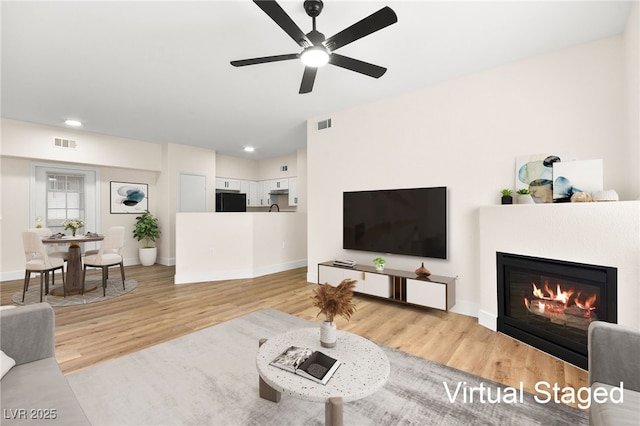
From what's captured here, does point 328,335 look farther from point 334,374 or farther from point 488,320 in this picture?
point 488,320

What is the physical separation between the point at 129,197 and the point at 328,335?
6.39 meters

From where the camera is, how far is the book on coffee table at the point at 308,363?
1409 millimetres

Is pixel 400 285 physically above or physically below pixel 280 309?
above

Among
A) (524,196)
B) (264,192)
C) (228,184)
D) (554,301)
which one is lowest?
(554,301)

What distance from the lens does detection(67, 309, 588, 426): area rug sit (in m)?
1.67

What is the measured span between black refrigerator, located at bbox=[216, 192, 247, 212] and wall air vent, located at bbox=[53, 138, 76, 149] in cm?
273

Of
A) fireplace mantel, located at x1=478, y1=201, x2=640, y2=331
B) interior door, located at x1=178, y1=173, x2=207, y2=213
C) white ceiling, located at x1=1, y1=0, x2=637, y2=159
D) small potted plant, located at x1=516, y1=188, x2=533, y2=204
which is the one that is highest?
white ceiling, located at x1=1, y1=0, x2=637, y2=159

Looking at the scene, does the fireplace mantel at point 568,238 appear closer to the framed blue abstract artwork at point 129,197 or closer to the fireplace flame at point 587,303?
the fireplace flame at point 587,303

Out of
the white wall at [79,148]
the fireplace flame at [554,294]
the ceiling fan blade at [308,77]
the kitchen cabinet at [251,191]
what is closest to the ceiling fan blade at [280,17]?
the ceiling fan blade at [308,77]

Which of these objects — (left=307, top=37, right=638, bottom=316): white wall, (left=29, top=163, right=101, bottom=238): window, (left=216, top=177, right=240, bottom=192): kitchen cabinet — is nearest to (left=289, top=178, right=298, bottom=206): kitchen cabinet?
(left=216, top=177, right=240, bottom=192): kitchen cabinet

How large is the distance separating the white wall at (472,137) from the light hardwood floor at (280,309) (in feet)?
2.14

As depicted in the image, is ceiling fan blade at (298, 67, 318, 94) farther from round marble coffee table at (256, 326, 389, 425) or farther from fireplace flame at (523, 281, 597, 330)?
fireplace flame at (523, 281, 597, 330)

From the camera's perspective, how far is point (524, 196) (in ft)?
9.39

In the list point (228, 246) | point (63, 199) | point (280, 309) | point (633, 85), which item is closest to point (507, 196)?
point (633, 85)
